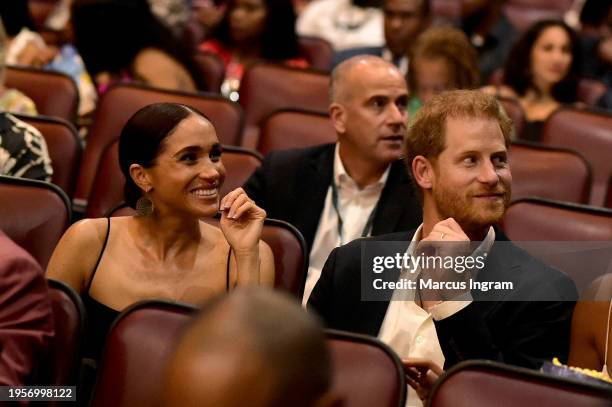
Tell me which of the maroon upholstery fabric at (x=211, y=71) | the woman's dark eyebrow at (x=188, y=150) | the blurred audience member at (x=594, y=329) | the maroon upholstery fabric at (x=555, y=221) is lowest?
the blurred audience member at (x=594, y=329)

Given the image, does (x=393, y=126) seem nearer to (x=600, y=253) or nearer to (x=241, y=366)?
(x=600, y=253)

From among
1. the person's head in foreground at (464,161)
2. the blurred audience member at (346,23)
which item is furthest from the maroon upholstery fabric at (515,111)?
the person's head in foreground at (464,161)

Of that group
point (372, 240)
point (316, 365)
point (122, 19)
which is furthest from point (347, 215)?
point (316, 365)

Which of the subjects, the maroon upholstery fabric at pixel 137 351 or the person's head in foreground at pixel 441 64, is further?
the person's head in foreground at pixel 441 64

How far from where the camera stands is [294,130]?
3256mm

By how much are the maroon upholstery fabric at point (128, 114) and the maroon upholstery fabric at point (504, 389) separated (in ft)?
5.34

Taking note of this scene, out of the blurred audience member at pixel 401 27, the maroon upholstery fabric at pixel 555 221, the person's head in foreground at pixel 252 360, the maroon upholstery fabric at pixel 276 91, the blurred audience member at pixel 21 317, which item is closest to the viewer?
the person's head in foreground at pixel 252 360

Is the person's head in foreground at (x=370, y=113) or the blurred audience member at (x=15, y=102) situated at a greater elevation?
the person's head in foreground at (x=370, y=113)

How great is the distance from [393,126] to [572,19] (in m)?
3.07

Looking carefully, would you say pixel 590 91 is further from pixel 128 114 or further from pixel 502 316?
pixel 502 316

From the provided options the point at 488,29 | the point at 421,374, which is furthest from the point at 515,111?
the point at 421,374

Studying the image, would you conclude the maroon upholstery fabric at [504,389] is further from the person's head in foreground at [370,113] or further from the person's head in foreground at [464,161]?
the person's head in foreground at [370,113]

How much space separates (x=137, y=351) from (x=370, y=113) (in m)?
1.19

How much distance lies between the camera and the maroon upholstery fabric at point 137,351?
1874mm
